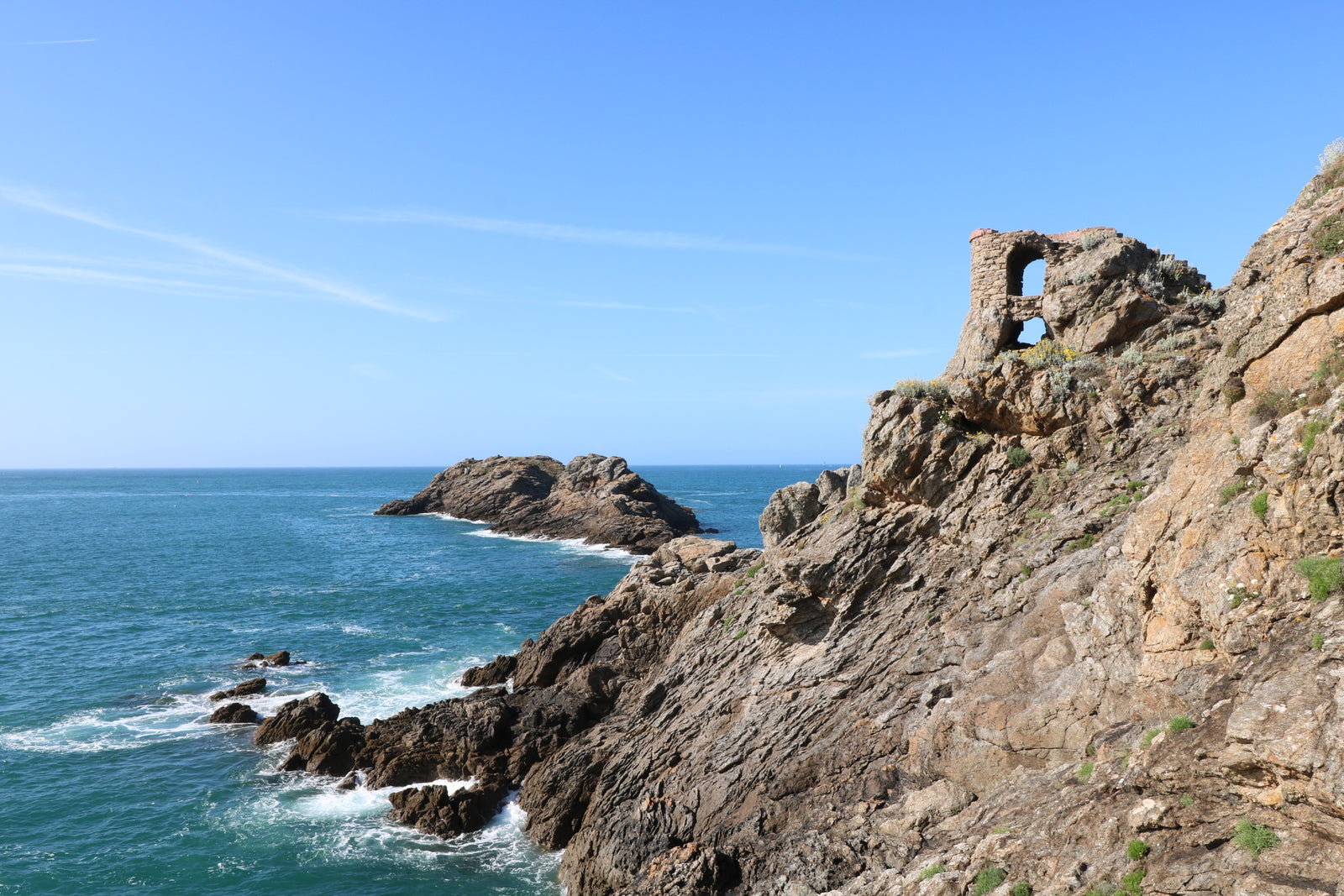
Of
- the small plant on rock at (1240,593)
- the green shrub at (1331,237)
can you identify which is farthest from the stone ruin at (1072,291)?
the small plant on rock at (1240,593)

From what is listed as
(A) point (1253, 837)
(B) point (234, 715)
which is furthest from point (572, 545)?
(A) point (1253, 837)

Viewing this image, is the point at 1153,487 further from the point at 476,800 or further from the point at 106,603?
the point at 106,603

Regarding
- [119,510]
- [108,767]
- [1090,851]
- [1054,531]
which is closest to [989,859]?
[1090,851]

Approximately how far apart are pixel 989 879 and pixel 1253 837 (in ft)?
12.4

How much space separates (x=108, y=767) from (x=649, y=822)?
2207 cm

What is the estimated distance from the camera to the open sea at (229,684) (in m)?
23.2

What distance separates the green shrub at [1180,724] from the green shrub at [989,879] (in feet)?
11.0

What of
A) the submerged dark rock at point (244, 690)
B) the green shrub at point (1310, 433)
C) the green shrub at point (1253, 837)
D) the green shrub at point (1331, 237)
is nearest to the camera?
the green shrub at point (1253, 837)

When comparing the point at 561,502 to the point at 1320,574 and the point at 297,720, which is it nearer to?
the point at 297,720

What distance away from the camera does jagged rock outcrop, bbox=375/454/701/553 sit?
288 ft

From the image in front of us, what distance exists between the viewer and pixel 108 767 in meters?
29.3

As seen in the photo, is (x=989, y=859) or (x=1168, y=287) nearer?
(x=989, y=859)

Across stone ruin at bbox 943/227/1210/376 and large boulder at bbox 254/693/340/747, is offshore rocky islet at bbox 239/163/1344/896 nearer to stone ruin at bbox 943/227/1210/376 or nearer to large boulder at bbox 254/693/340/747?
stone ruin at bbox 943/227/1210/376

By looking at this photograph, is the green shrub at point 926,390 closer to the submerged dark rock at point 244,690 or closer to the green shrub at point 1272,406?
the green shrub at point 1272,406
